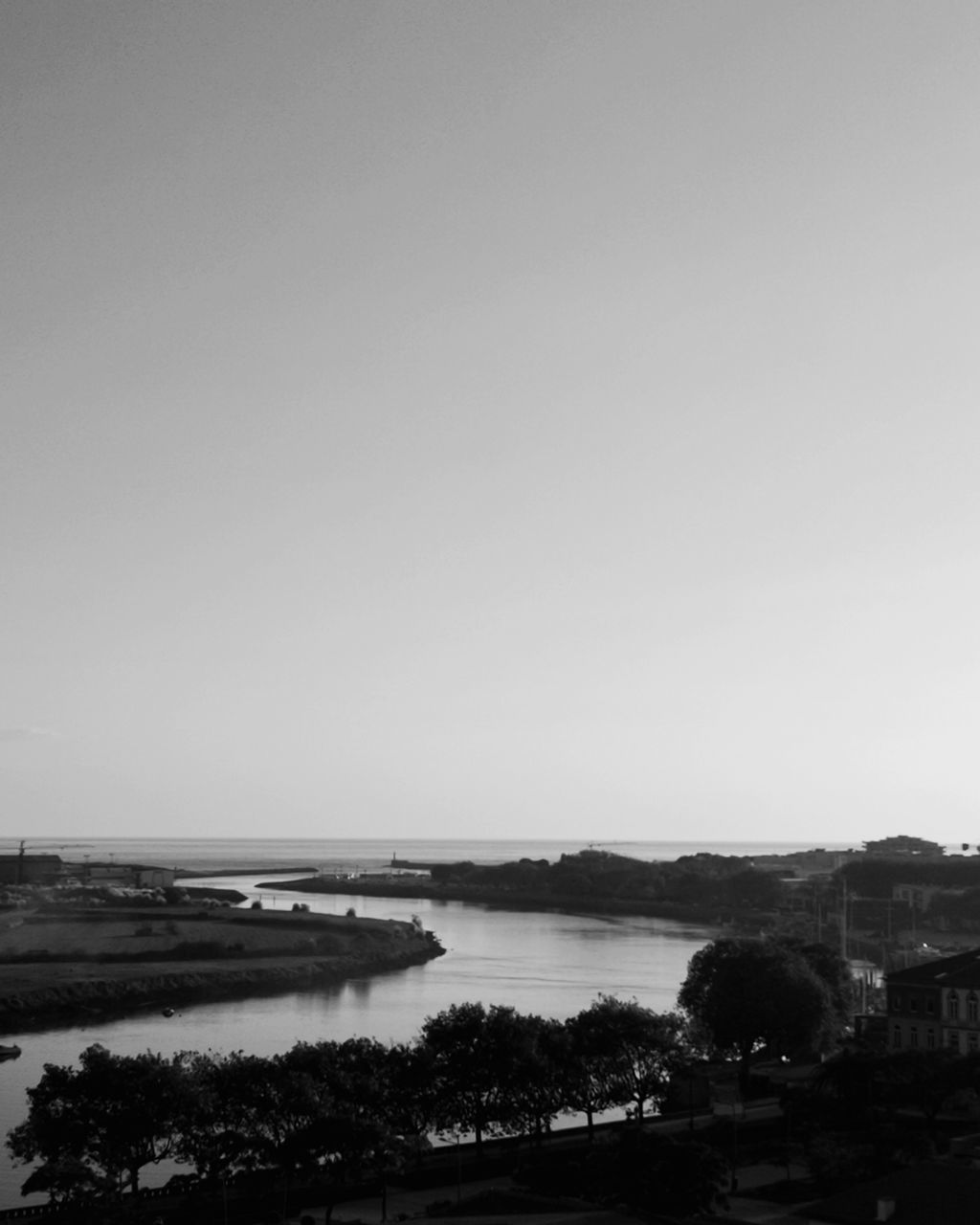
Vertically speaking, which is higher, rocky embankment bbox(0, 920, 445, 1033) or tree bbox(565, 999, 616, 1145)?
tree bbox(565, 999, 616, 1145)

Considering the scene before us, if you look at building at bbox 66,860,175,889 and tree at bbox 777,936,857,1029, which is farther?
building at bbox 66,860,175,889

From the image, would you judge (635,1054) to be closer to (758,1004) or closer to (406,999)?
(758,1004)

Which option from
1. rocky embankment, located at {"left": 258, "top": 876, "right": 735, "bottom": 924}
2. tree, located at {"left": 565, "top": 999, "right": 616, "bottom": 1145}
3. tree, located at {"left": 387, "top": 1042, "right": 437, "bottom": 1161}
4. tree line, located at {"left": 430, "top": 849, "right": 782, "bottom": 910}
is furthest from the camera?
tree line, located at {"left": 430, "top": 849, "right": 782, "bottom": 910}

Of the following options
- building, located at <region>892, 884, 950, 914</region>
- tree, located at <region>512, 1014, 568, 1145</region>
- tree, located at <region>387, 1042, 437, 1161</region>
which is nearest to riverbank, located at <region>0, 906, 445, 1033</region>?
tree, located at <region>387, 1042, 437, 1161</region>

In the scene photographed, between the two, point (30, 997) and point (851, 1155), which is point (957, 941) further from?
point (851, 1155)

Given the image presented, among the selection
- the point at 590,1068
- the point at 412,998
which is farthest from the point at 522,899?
the point at 590,1068

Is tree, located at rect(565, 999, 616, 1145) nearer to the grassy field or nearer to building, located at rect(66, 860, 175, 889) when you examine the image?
the grassy field
